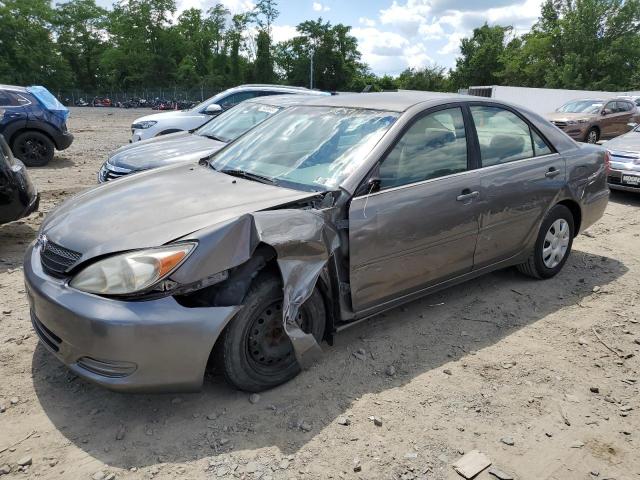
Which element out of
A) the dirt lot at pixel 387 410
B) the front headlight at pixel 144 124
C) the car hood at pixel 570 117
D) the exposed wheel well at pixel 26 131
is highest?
the car hood at pixel 570 117

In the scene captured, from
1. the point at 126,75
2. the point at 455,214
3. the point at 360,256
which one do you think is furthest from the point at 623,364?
the point at 126,75

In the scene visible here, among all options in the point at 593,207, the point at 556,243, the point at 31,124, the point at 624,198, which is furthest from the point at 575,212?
the point at 31,124

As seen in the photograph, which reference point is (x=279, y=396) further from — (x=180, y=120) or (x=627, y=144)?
(x=627, y=144)

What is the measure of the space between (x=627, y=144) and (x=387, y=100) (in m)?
7.20

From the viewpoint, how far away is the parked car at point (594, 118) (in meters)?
15.2

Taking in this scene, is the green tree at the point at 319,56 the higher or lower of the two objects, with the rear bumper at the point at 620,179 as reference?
higher

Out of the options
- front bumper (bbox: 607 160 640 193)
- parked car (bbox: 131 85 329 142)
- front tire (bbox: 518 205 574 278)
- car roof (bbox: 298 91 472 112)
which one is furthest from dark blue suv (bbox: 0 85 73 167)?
front bumper (bbox: 607 160 640 193)

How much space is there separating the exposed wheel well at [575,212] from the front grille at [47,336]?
13.5ft

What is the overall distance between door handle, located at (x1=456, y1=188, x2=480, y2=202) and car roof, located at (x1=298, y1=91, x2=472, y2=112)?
703 mm

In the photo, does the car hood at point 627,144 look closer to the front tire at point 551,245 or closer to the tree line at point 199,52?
the front tire at point 551,245

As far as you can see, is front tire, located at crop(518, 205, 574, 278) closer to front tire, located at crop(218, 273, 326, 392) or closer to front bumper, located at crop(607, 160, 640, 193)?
front tire, located at crop(218, 273, 326, 392)

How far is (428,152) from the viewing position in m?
3.62

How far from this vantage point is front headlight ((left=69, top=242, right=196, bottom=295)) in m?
2.51

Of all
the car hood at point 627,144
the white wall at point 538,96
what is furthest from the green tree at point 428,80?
the car hood at point 627,144
